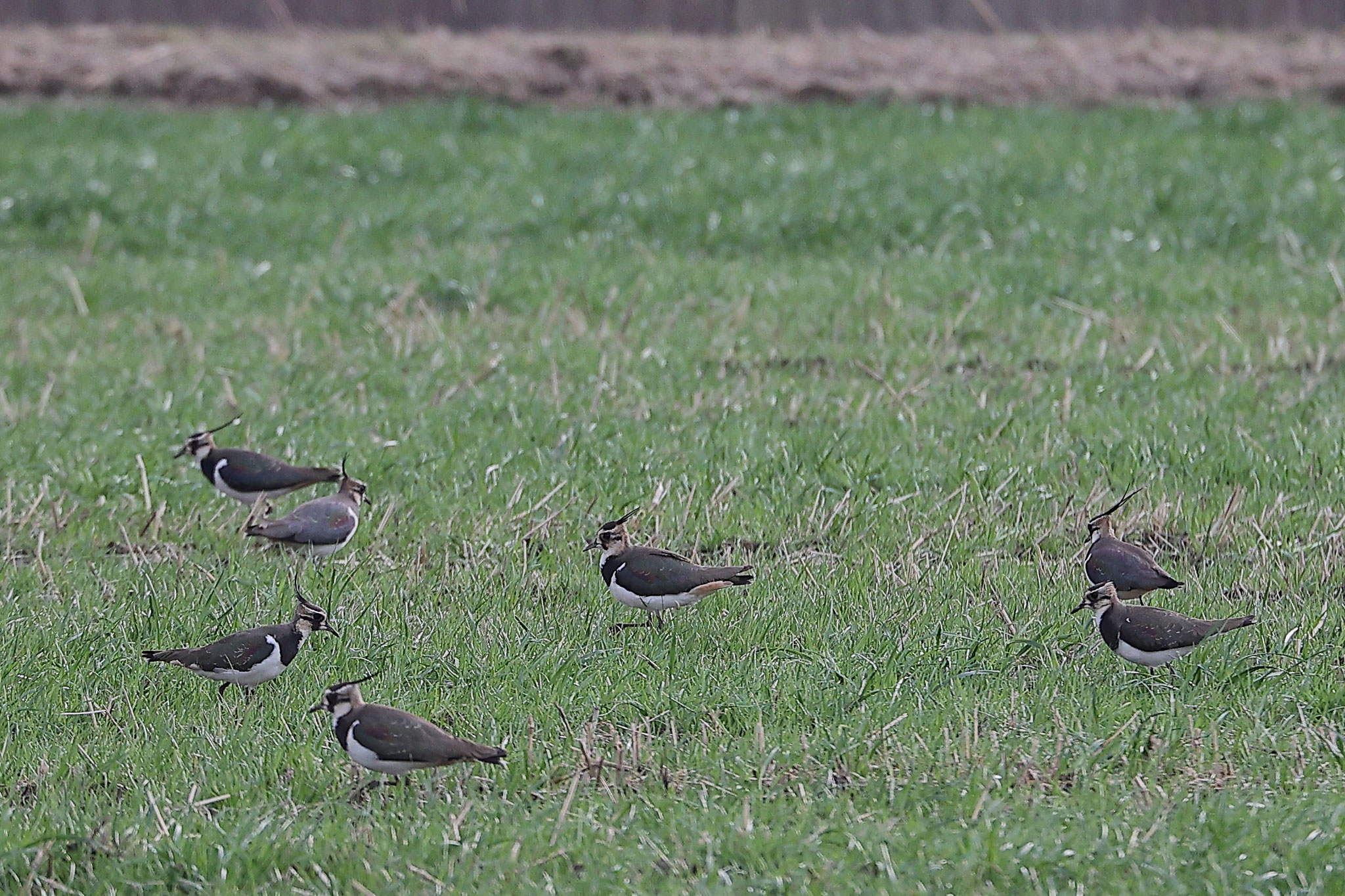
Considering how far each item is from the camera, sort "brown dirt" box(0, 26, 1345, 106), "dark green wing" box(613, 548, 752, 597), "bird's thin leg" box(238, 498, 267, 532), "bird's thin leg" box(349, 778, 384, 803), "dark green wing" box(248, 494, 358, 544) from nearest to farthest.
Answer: "bird's thin leg" box(349, 778, 384, 803) → "dark green wing" box(613, 548, 752, 597) → "dark green wing" box(248, 494, 358, 544) → "bird's thin leg" box(238, 498, 267, 532) → "brown dirt" box(0, 26, 1345, 106)

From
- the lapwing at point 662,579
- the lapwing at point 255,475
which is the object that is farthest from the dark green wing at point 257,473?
the lapwing at point 662,579

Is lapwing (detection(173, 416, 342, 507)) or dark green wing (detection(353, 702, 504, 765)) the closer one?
dark green wing (detection(353, 702, 504, 765))

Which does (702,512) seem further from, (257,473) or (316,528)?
(257,473)

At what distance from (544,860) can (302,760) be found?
1020 millimetres

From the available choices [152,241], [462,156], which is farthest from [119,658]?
[462,156]

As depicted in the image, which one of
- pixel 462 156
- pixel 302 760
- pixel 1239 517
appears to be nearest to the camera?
pixel 302 760

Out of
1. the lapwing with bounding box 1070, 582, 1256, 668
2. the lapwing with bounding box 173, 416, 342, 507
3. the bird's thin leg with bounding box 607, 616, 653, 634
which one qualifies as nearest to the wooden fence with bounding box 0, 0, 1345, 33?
the lapwing with bounding box 173, 416, 342, 507

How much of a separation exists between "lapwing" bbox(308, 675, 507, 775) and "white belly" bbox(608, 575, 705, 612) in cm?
137

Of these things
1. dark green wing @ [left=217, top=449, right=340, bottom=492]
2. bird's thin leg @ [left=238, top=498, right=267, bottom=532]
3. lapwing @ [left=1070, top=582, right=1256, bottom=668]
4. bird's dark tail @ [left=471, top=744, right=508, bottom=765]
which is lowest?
bird's thin leg @ [left=238, top=498, right=267, bottom=532]

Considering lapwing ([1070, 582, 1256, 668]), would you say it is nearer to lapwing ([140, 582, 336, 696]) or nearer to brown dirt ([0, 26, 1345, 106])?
lapwing ([140, 582, 336, 696])

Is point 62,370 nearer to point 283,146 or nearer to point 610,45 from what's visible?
point 283,146

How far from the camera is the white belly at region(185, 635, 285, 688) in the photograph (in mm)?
5727

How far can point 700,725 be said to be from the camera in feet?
18.1

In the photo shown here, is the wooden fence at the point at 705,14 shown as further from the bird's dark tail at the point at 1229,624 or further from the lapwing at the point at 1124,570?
the bird's dark tail at the point at 1229,624
